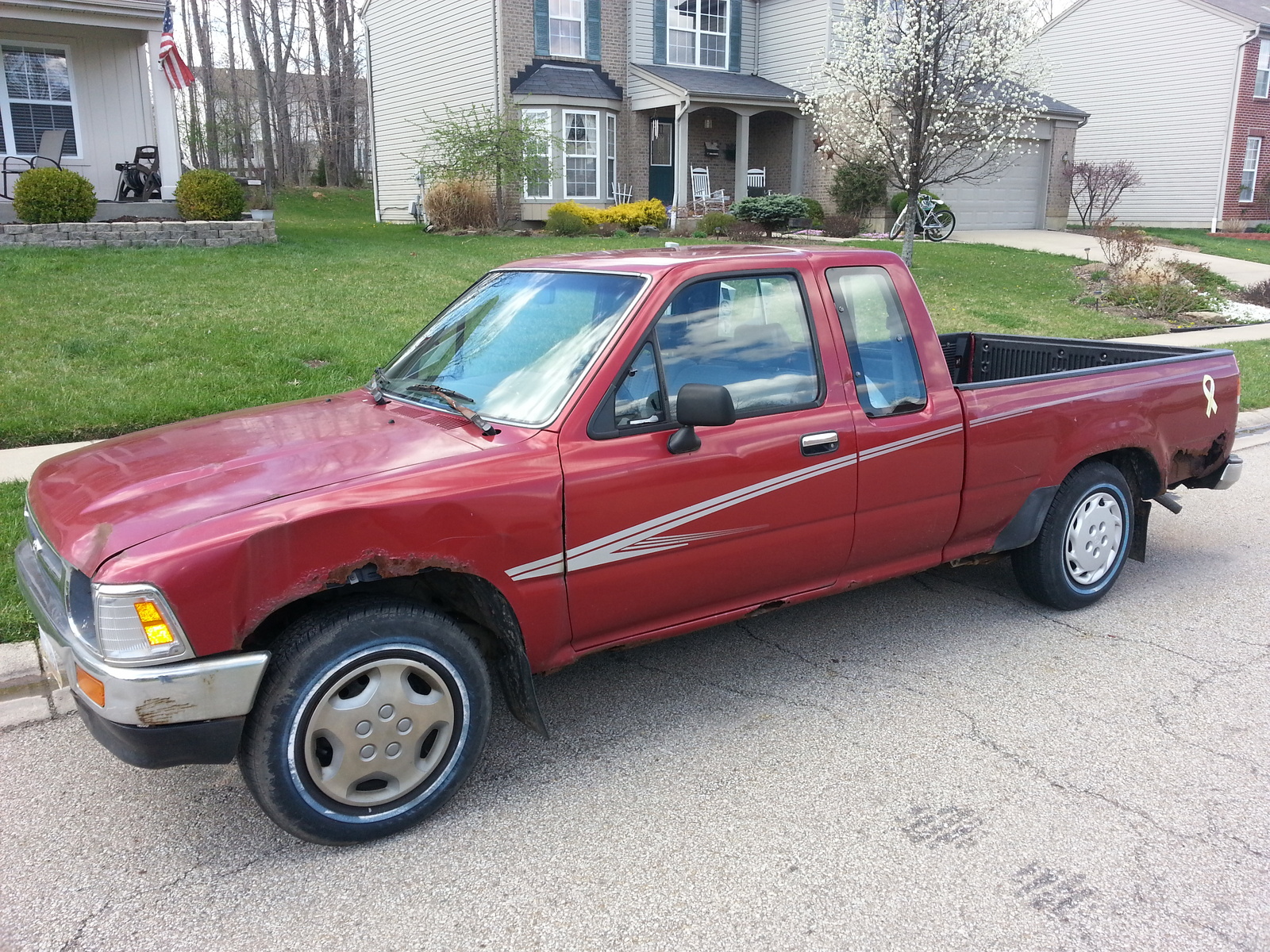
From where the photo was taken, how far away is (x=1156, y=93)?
33.0 meters

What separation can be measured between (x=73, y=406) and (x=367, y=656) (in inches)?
227

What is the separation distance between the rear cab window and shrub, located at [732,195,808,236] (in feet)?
60.7

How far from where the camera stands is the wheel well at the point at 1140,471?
517cm

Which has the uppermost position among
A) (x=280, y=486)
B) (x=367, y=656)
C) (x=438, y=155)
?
(x=438, y=155)

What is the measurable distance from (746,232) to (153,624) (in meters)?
20.3

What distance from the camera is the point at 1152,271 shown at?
55.2 ft

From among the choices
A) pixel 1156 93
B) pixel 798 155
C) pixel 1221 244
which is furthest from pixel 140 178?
pixel 1156 93

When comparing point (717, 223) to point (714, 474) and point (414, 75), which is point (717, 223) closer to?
point (414, 75)

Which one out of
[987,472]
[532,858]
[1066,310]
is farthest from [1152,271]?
[532,858]

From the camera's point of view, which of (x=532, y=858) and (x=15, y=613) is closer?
(x=532, y=858)

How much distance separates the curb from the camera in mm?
3986

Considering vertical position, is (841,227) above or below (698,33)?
below

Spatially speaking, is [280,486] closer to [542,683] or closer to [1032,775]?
[542,683]

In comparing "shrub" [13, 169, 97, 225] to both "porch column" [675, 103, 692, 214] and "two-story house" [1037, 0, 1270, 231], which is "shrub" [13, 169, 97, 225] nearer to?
"porch column" [675, 103, 692, 214]
